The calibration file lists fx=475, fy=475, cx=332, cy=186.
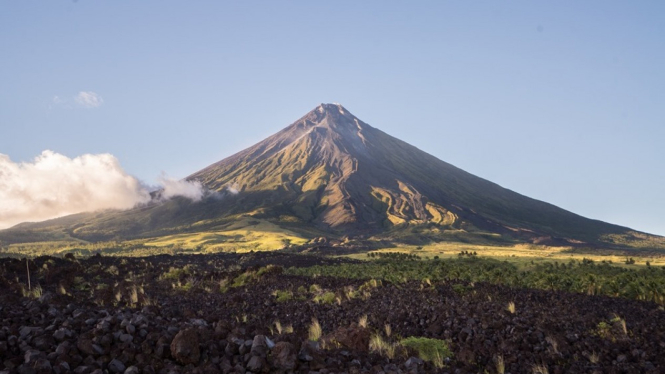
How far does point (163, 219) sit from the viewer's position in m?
125

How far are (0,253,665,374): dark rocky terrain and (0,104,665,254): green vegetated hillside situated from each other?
60.1 m

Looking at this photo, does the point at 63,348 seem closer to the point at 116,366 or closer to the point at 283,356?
the point at 116,366

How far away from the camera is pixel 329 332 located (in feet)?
35.5

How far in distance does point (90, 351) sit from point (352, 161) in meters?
152

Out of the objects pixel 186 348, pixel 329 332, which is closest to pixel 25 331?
pixel 186 348

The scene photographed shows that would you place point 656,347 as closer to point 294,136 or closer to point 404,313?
point 404,313

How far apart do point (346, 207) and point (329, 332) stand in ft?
367

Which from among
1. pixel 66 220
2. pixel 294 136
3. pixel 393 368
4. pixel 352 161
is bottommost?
pixel 393 368

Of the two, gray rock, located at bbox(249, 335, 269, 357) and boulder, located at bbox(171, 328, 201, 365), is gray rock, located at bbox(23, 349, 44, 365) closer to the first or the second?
boulder, located at bbox(171, 328, 201, 365)

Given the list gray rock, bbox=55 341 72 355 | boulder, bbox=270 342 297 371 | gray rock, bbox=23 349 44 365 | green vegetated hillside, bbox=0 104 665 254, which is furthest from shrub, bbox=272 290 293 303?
green vegetated hillside, bbox=0 104 665 254

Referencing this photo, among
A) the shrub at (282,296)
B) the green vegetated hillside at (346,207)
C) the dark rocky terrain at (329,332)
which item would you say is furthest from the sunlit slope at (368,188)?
the dark rocky terrain at (329,332)

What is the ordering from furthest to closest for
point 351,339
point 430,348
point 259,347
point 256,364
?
point 430,348 < point 351,339 < point 259,347 < point 256,364

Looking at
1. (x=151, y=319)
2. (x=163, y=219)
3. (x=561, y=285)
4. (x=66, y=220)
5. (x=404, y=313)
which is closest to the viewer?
(x=151, y=319)

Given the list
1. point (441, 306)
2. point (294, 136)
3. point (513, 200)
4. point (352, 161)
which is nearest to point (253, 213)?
point (352, 161)
